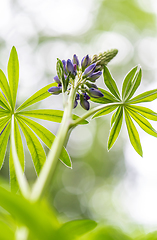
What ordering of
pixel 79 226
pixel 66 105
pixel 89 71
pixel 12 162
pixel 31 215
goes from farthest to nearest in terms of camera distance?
1. pixel 12 162
2. pixel 89 71
3. pixel 66 105
4. pixel 79 226
5. pixel 31 215

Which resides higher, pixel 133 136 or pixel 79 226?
pixel 133 136

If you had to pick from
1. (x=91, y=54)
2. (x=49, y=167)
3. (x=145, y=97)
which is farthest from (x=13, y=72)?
(x=91, y=54)

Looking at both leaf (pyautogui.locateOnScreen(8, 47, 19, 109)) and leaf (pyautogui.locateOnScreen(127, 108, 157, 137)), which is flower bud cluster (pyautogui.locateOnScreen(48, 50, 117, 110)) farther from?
leaf (pyautogui.locateOnScreen(127, 108, 157, 137))

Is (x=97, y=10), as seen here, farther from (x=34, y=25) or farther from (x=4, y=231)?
(x=4, y=231)

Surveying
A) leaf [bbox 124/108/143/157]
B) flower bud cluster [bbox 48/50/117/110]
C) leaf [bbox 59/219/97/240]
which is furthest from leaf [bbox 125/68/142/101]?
leaf [bbox 59/219/97/240]

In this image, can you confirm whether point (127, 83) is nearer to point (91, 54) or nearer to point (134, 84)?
point (134, 84)

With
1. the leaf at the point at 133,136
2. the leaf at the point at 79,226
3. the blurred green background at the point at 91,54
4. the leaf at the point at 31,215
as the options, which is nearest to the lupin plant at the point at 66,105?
the leaf at the point at 133,136
